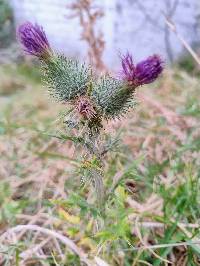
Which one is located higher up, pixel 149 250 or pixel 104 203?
pixel 104 203

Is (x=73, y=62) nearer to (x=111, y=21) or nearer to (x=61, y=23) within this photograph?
(x=111, y=21)

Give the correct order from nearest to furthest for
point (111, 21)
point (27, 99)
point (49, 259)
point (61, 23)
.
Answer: point (49, 259) < point (27, 99) < point (111, 21) < point (61, 23)

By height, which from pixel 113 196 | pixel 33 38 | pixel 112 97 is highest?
pixel 33 38

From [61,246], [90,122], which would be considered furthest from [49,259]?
[90,122]

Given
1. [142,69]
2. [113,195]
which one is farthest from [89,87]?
[113,195]

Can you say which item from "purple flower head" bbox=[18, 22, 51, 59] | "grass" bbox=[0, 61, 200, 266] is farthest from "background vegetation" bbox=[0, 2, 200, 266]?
"purple flower head" bbox=[18, 22, 51, 59]

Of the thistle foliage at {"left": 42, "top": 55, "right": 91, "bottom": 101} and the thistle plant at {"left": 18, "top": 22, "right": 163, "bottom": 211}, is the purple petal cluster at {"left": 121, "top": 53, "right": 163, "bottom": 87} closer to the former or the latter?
the thistle plant at {"left": 18, "top": 22, "right": 163, "bottom": 211}

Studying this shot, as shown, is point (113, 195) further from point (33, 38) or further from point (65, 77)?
point (33, 38)

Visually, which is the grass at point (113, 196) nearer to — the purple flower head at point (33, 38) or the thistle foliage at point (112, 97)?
the thistle foliage at point (112, 97)
